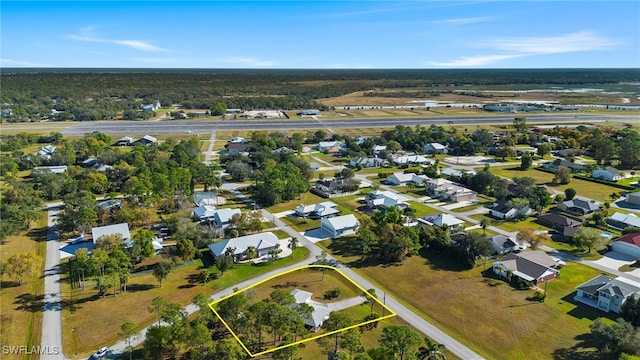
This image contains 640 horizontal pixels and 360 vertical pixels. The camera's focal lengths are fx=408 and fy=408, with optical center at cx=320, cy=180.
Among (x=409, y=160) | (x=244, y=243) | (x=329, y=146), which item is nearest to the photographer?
(x=244, y=243)

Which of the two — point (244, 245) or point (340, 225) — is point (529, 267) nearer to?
point (340, 225)

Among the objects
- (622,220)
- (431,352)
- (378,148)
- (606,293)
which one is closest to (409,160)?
(378,148)

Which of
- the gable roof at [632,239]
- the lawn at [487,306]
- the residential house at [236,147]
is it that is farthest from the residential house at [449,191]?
the residential house at [236,147]

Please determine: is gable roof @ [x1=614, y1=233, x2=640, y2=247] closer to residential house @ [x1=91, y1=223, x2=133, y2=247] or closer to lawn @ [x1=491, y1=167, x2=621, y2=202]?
lawn @ [x1=491, y1=167, x2=621, y2=202]

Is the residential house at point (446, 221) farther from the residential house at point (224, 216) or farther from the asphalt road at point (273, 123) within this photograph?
the asphalt road at point (273, 123)

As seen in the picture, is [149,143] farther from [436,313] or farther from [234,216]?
[436,313]

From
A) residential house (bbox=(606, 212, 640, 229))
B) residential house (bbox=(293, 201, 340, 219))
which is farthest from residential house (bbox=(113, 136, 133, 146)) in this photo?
residential house (bbox=(606, 212, 640, 229))
